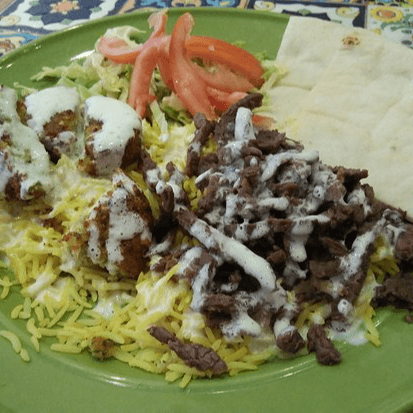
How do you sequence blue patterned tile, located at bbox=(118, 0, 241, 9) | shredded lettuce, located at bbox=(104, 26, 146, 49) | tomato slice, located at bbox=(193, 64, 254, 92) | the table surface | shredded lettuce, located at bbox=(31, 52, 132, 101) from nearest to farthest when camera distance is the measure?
tomato slice, located at bbox=(193, 64, 254, 92), shredded lettuce, located at bbox=(31, 52, 132, 101), shredded lettuce, located at bbox=(104, 26, 146, 49), the table surface, blue patterned tile, located at bbox=(118, 0, 241, 9)

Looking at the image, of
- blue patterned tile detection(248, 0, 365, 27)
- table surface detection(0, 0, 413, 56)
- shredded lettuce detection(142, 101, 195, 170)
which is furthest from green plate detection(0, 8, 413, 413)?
blue patterned tile detection(248, 0, 365, 27)

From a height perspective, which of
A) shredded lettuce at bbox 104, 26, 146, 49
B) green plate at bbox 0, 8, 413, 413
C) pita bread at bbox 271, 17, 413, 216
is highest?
shredded lettuce at bbox 104, 26, 146, 49

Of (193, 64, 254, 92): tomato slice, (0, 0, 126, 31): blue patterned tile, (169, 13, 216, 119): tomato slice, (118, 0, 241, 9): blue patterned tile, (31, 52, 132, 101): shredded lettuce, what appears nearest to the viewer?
(169, 13, 216, 119): tomato slice

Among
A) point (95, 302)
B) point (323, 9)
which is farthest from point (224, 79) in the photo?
point (323, 9)

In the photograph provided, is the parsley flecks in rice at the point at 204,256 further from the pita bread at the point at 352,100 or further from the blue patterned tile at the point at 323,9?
the blue patterned tile at the point at 323,9

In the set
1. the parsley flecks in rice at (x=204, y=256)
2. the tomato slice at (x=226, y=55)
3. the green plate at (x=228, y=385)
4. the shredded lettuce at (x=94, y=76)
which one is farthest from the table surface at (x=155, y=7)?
the green plate at (x=228, y=385)

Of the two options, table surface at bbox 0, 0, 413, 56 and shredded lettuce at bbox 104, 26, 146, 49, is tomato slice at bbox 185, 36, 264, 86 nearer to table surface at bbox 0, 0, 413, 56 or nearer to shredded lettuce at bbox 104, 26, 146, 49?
shredded lettuce at bbox 104, 26, 146, 49
